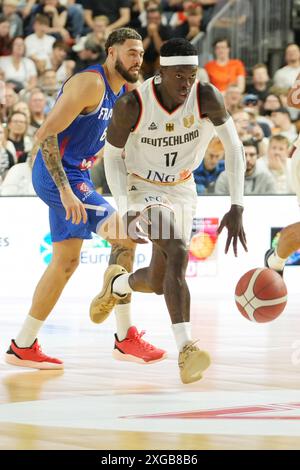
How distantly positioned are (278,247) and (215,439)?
2.99 meters

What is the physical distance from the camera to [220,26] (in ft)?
52.5

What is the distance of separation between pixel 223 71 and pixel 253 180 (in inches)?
106

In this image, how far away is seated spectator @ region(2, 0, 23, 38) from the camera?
1562 centimetres

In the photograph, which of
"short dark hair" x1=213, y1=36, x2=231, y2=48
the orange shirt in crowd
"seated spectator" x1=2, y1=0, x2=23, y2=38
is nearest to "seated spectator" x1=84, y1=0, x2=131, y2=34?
"seated spectator" x1=2, y1=0, x2=23, y2=38

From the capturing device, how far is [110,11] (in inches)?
632

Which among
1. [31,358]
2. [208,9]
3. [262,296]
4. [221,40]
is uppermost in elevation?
[208,9]

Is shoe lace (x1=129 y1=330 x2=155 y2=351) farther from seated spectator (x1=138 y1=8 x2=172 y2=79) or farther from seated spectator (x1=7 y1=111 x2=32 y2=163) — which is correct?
seated spectator (x1=138 y1=8 x2=172 y2=79)

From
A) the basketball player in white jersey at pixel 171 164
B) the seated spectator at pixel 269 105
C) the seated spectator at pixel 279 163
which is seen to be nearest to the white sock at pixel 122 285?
the basketball player in white jersey at pixel 171 164

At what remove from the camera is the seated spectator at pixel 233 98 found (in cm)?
1509

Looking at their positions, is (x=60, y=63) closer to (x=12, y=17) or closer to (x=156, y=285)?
(x=12, y=17)

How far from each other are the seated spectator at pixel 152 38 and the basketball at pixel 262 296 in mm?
8662

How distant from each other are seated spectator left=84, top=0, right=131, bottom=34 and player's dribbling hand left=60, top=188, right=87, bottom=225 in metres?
9.00

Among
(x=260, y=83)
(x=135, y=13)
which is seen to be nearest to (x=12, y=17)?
(x=135, y=13)

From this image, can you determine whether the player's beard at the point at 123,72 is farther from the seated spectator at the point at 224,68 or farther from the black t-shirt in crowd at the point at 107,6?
the black t-shirt in crowd at the point at 107,6
